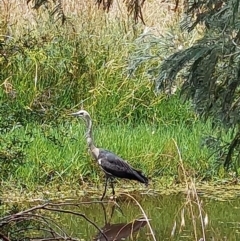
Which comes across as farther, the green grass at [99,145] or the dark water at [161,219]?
the green grass at [99,145]

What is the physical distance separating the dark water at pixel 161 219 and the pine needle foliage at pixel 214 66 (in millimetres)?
695

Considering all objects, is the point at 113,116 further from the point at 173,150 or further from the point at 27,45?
the point at 27,45

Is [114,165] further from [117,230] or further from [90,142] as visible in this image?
[117,230]

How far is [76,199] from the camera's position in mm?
6227

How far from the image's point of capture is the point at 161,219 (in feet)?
18.7

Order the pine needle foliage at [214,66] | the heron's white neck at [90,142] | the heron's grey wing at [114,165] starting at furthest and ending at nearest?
the heron's white neck at [90,142] → the heron's grey wing at [114,165] → the pine needle foliage at [214,66]

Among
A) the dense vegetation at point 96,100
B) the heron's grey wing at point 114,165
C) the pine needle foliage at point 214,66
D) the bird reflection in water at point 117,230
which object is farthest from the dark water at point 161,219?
the pine needle foliage at point 214,66

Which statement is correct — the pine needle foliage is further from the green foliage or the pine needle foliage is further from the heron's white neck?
the heron's white neck

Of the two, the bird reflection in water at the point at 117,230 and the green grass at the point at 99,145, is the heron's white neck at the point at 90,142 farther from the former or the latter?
the bird reflection in water at the point at 117,230

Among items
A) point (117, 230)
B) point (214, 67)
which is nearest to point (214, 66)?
point (214, 67)

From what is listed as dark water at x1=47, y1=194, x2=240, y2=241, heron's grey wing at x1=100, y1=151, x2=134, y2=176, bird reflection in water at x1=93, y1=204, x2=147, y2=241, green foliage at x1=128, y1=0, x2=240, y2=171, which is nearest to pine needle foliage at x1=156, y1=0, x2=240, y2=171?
green foliage at x1=128, y1=0, x2=240, y2=171

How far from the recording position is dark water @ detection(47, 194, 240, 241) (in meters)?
5.23

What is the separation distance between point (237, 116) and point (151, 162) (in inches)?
101

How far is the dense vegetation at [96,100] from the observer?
22.6ft
